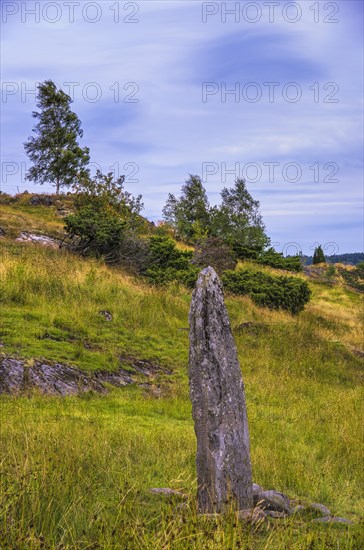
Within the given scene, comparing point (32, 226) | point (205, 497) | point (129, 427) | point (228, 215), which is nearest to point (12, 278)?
point (129, 427)

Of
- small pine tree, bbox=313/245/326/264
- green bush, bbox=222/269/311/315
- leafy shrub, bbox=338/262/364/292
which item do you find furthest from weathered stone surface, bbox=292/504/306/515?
small pine tree, bbox=313/245/326/264

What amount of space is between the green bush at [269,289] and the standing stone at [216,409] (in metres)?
22.4

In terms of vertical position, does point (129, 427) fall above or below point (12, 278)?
below

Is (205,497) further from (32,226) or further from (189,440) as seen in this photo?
(32,226)

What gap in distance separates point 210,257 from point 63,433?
28959 mm

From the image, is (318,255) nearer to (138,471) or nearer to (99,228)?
(99,228)

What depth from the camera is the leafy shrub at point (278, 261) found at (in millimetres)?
51781

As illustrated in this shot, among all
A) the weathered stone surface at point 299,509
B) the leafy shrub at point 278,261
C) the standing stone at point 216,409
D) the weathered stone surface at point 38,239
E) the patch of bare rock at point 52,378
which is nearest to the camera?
the standing stone at point 216,409

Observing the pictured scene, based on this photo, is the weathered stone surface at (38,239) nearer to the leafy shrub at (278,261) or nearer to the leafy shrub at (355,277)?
the leafy shrub at (278,261)

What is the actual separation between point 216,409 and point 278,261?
48164mm

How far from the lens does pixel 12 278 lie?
17.8 metres

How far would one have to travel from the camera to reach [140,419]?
10.3 metres

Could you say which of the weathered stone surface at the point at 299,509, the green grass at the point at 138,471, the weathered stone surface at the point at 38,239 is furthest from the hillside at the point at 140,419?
the weathered stone surface at the point at 38,239

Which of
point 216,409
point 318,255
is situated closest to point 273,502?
point 216,409
